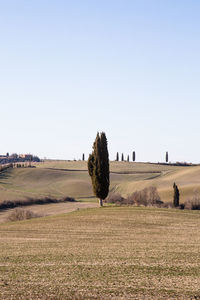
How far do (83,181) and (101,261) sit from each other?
116388 mm

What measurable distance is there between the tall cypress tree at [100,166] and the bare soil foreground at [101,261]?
1615 centimetres

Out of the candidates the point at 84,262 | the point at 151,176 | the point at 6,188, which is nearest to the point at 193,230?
the point at 84,262

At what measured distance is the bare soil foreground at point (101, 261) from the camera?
612 inches

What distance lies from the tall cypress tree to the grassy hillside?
3900cm

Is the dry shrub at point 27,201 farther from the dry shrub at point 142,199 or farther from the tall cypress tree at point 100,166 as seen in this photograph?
the tall cypress tree at point 100,166

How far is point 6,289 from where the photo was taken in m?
15.7

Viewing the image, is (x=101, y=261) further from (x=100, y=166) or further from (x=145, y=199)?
(x=145, y=199)

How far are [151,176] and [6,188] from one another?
49.6 metres

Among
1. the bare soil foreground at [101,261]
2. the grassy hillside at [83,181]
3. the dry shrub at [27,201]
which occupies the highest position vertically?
the grassy hillside at [83,181]

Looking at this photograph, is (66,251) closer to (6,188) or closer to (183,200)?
(183,200)

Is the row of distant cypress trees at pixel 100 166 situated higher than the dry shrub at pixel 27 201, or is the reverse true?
the row of distant cypress trees at pixel 100 166

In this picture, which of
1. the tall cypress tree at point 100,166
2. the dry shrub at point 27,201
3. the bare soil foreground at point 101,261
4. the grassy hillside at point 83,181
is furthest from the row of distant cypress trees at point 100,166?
the grassy hillside at point 83,181

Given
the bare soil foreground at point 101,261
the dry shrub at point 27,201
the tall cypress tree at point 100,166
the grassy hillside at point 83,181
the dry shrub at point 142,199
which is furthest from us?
the grassy hillside at point 83,181

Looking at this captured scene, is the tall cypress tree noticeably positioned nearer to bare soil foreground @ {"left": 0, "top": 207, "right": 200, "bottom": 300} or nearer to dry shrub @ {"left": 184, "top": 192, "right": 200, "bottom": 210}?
bare soil foreground @ {"left": 0, "top": 207, "right": 200, "bottom": 300}
